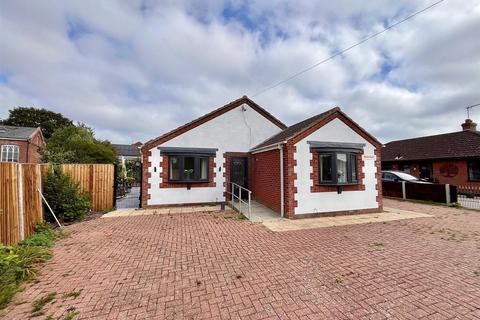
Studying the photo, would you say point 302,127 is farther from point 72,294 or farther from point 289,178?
point 72,294

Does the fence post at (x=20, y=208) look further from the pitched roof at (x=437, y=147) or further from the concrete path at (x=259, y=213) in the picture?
the pitched roof at (x=437, y=147)

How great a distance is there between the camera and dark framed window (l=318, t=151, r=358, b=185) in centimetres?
935

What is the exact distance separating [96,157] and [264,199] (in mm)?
18973

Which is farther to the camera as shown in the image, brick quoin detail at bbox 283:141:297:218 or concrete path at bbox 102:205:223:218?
concrete path at bbox 102:205:223:218

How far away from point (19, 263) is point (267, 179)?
840 centimetres

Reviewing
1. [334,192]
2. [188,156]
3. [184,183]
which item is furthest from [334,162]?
[184,183]

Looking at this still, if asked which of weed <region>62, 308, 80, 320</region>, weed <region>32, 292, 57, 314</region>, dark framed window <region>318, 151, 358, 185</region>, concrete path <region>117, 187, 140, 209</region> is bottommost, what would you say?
weed <region>62, 308, 80, 320</region>

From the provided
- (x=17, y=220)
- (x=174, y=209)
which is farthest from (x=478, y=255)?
(x=17, y=220)

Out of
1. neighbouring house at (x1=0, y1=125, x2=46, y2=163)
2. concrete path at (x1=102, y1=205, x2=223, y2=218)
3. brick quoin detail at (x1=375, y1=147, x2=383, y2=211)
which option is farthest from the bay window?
neighbouring house at (x1=0, y1=125, x2=46, y2=163)

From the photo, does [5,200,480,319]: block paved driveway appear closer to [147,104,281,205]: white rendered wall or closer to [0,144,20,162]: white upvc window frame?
[147,104,281,205]: white rendered wall

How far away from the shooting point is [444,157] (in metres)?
18.6

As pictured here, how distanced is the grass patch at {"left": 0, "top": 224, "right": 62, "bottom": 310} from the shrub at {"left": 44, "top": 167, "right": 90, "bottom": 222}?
104 inches

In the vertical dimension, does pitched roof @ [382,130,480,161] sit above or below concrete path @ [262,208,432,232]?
above

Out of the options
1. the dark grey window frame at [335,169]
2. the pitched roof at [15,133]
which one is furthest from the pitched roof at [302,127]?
the pitched roof at [15,133]
